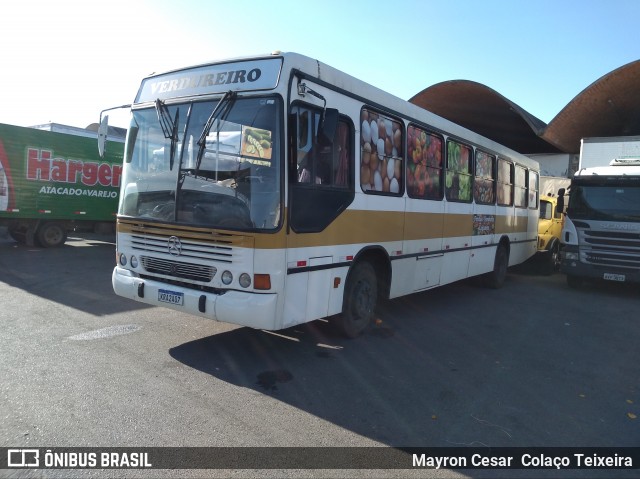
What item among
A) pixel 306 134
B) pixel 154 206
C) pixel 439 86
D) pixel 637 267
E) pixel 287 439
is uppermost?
pixel 439 86

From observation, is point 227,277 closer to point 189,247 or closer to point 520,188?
point 189,247

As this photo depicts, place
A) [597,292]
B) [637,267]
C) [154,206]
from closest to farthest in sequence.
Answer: [154,206] < [637,267] < [597,292]

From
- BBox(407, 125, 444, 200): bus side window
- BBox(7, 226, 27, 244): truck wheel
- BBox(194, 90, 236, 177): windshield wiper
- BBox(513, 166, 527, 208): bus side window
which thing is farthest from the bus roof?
BBox(7, 226, 27, 244): truck wheel

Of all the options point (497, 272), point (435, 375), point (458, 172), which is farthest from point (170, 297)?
point (497, 272)

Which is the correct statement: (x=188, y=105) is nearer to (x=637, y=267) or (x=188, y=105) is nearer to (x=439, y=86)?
(x=637, y=267)

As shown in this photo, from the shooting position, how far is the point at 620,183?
10.6m

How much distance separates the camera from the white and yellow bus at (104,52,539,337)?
4836mm

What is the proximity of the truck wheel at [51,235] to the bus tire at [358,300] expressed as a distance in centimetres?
1203

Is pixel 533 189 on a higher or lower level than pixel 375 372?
higher

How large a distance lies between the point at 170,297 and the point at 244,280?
96 cm

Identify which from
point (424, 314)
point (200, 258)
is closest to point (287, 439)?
point (200, 258)

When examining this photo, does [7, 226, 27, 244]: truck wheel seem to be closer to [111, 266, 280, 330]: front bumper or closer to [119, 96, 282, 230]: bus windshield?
[119, 96, 282, 230]: bus windshield

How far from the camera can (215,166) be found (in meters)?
5.01

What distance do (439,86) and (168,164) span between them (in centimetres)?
2362
